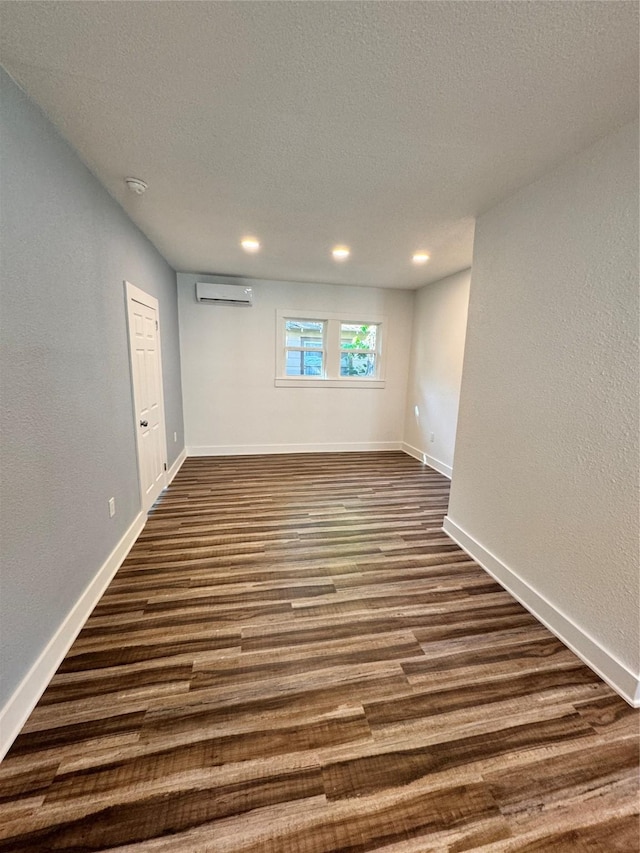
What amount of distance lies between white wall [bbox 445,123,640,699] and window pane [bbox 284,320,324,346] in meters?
2.84

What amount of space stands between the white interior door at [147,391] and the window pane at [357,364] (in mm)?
2625

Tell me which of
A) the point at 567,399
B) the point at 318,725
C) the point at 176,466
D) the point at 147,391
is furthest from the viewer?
the point at 176,466

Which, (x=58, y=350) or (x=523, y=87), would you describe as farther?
(x=58, y=350)

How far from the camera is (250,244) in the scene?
10.7ft

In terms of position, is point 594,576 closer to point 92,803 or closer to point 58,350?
point 92,803

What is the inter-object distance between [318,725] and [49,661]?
1242 millimetres

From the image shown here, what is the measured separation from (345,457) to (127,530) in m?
3.14

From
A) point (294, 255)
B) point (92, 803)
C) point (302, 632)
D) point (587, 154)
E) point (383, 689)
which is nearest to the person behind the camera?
point (92, 803)

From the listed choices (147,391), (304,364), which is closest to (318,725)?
(147,391)

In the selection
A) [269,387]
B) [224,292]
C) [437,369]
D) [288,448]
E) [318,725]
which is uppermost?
[224,292]

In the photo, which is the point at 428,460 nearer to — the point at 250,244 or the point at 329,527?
the point at 329,527

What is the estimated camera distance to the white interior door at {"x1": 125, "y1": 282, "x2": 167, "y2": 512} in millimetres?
2813

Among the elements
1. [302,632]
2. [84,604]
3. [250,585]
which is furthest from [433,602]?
[84,604]

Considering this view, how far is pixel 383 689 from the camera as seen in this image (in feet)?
5.05
